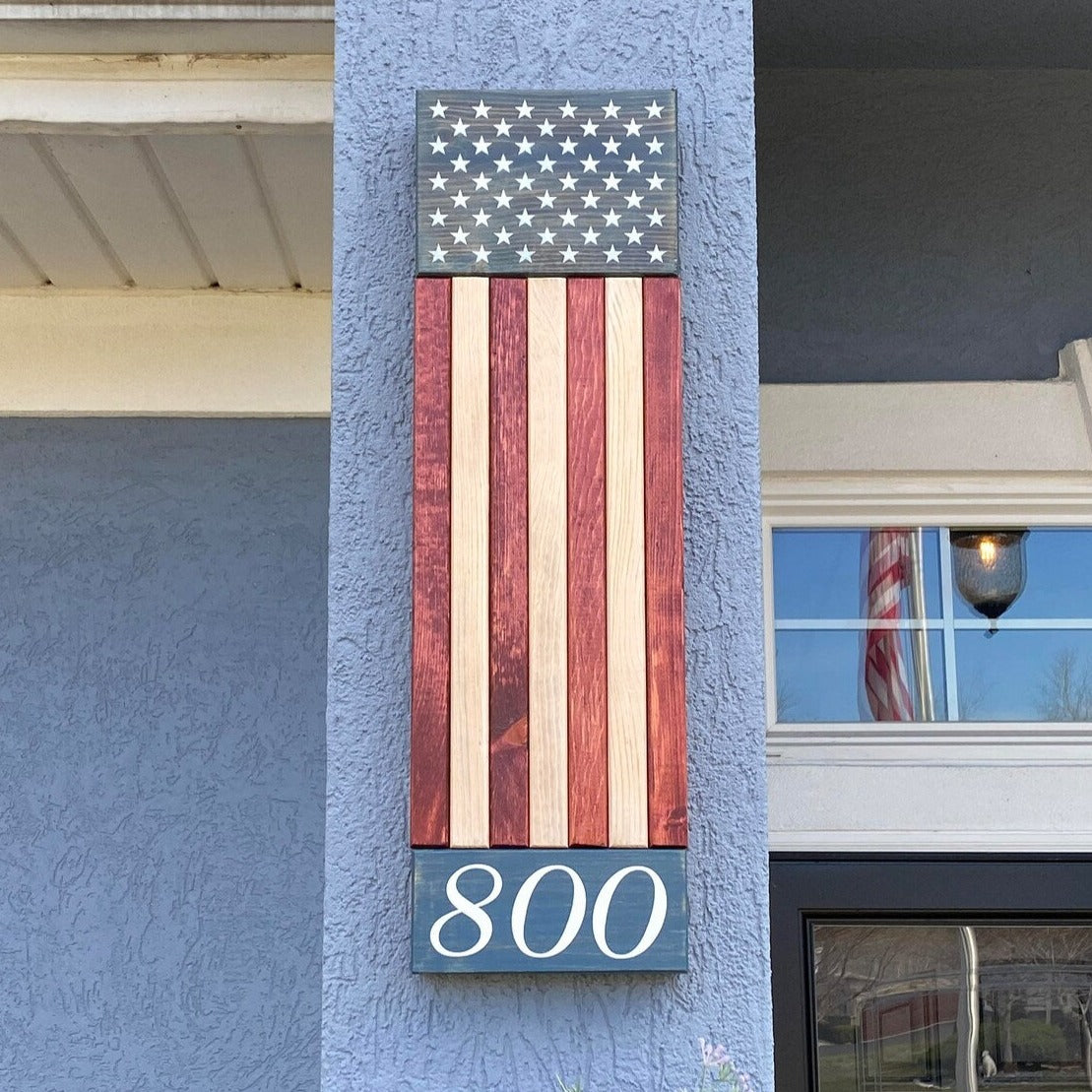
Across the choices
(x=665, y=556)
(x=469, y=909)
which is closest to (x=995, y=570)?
(x=665, y=556)

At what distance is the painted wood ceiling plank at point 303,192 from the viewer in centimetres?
270

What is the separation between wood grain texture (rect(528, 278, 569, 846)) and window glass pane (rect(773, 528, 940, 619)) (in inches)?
63.4

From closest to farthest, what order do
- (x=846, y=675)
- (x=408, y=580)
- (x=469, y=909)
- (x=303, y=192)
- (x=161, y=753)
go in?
(x=469, y=909), (x=408, y=580), (x=303, y=192), (x=161, y=753), (x=846, y=675)

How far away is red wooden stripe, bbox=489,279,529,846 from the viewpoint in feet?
5.67

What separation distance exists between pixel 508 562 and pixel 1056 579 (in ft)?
6.67

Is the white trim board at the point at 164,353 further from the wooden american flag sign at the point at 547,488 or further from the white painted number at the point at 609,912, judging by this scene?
the white painted number at the point at 609,912

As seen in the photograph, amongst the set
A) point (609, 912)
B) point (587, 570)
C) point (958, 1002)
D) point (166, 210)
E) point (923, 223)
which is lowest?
point (958, 1002)

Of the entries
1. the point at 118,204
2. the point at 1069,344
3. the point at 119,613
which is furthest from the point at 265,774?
the point at 1069,344

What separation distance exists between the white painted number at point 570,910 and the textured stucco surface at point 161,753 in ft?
4.87

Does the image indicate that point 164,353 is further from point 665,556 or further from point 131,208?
point 665,556

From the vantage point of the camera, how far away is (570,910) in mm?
1713

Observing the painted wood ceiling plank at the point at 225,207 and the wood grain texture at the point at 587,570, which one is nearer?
the wood grain texture at the point at 587,570

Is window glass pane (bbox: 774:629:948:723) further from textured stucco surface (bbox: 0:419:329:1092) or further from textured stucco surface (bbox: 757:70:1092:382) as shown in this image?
textured stucco surface (bbox: 0:419:329:1092)

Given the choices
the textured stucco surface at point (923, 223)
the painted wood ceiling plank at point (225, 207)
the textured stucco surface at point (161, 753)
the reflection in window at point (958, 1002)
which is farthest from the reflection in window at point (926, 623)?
the painted wood ceiling plank at point (225, 207)
